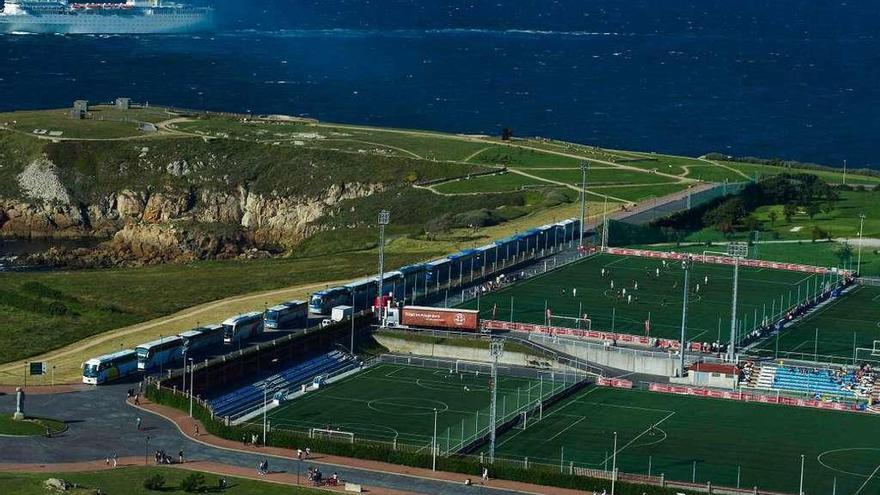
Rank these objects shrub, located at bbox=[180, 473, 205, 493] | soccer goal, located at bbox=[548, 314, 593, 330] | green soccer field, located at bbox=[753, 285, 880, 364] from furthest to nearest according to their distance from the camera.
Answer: soccer goal, located at bbox=[548, 314, 593, 330] < green soccer field, located at bbox=[753, 285, 880, 364] < shrub, located at bbox=[180, 473, 205, 493]

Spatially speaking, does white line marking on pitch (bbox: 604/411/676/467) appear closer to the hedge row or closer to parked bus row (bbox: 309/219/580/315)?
the hedge row

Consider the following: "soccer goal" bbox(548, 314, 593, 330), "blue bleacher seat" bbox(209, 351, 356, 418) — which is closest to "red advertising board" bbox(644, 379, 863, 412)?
"soccer goal" bbox(548, 314, 593, 330)

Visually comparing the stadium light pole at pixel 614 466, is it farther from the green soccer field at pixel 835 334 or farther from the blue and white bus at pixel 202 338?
the blue and white bus at pixel 202 338

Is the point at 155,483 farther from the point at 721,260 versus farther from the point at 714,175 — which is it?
the point at 714,175

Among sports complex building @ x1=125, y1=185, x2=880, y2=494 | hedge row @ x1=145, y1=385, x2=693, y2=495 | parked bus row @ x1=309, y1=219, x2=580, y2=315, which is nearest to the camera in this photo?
hedge row @ x1=145, y1=385, x2=693, y2=495

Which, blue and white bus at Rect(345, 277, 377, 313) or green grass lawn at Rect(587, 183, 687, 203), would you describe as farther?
green grass lawn at Rect(587, 183, 687, 203)

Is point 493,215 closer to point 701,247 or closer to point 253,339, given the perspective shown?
point 701,247
